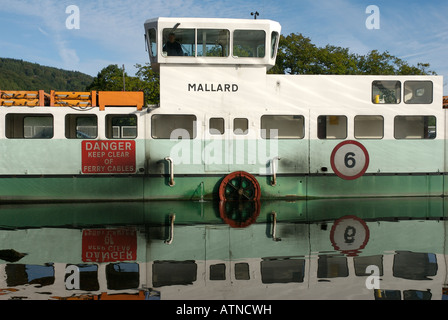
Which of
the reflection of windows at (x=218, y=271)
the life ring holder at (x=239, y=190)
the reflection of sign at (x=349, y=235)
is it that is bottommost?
the reflection of windows at (x=218, y=271)

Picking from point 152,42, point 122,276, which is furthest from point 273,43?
point 122,276

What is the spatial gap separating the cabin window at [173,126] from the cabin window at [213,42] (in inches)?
83.2

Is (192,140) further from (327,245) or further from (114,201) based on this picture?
(327,245)

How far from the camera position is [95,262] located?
6836 millimetres

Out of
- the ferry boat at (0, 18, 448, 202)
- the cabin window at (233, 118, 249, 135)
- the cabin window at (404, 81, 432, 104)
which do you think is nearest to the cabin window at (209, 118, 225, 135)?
the ferry boat at (0, 18, 448, 202)

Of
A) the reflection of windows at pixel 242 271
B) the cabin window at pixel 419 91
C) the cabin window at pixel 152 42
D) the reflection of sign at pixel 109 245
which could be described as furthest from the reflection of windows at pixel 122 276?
the cabin window at pixel 419 91

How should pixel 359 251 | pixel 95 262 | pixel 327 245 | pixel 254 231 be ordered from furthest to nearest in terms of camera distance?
1. pixel 254 231
2. pixel 327 245
3. pixel 359 251
4. pixel 95 262

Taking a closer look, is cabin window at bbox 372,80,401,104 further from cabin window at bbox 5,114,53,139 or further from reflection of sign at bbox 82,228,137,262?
cabin window at bbox 5,114,53,139

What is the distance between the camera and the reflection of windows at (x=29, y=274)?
5.77 metres

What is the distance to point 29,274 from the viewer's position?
614 centimetres

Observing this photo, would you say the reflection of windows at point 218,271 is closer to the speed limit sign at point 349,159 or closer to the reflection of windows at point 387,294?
the reflection of windows at point 387,294

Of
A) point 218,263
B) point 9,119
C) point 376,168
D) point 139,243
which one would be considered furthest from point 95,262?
point 376,168

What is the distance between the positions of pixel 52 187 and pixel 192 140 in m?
4.64
